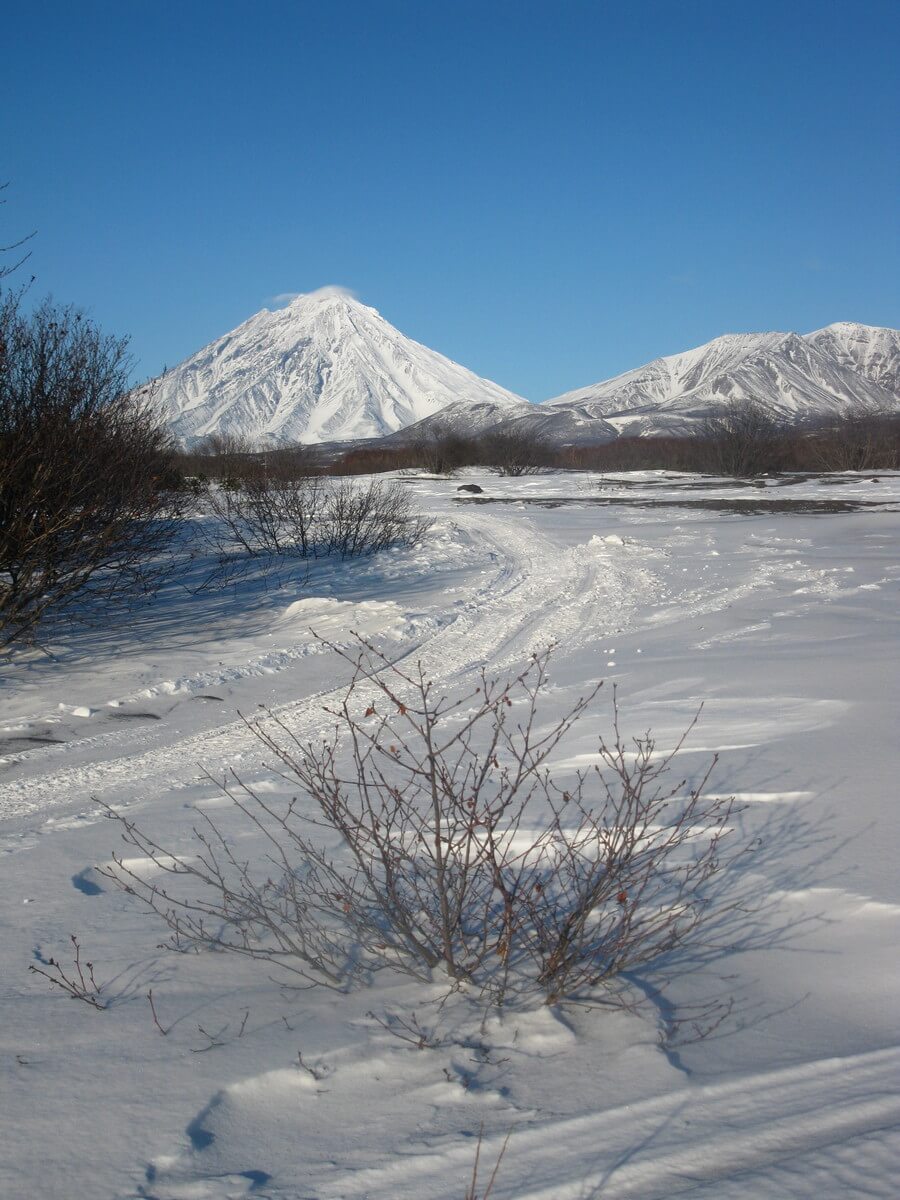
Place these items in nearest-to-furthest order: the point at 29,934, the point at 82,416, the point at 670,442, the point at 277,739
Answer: the point at 29,934 → the point at 277,739 → the point at 82,416 → the point at 670,442

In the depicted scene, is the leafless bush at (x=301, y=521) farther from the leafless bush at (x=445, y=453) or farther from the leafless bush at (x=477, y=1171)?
the leafless bush at (x=445, y=453)

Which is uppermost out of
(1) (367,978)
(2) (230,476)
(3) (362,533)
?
(2) (230,476)

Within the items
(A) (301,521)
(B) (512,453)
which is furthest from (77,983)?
(B) (512,453)

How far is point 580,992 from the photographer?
108 inches

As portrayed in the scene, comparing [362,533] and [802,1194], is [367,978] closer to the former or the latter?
[802,1194]

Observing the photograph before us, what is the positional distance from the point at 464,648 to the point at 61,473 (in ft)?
13.0

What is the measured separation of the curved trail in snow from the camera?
5.09 metres

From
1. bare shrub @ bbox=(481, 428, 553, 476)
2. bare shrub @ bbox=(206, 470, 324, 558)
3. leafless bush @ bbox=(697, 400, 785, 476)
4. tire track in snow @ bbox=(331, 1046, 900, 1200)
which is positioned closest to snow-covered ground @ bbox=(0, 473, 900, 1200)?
tire track in snow @ bbox=(331, 1046, 900, 1200)

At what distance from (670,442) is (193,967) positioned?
62.1 metres

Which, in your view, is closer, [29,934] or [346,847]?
[29,934]

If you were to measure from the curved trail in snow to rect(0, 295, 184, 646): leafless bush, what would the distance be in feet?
8.02

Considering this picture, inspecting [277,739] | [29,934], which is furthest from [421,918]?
[277,739]

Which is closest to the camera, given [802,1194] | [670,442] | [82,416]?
[802,1194]

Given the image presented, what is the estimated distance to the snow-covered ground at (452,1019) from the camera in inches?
82.3
